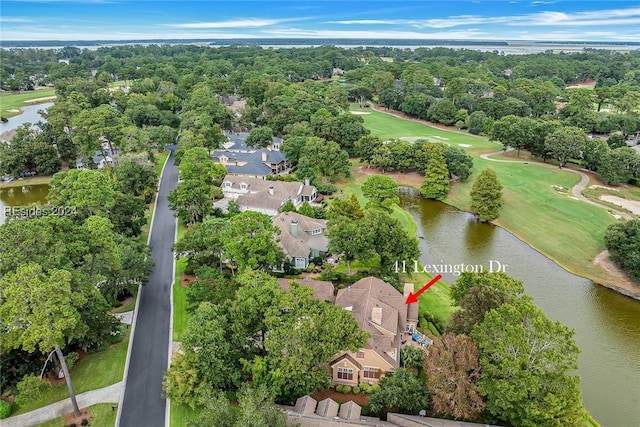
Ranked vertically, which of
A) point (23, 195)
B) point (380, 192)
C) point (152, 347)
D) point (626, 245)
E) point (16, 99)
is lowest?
point (152, 347)

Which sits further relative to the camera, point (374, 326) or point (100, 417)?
point (374, 326)

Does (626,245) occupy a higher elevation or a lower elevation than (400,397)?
higher

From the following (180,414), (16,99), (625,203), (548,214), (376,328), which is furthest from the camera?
(16,99)

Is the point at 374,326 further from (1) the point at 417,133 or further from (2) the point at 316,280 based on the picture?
(1) the point at 417,133

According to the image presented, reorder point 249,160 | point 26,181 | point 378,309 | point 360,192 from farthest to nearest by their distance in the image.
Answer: point 249,160 < point 26,181 < point 360,192 < point 378,309

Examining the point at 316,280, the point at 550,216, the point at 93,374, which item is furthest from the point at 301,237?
the point at 550,216
